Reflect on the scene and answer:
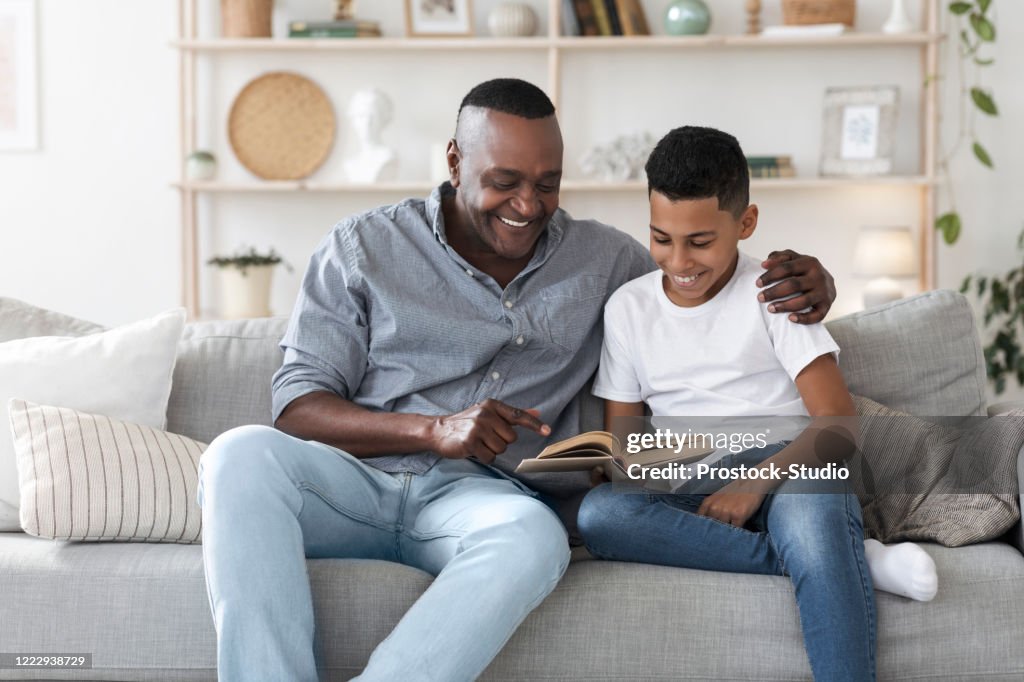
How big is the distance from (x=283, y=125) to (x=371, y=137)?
40cm

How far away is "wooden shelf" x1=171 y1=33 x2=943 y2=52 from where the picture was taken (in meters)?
3.82

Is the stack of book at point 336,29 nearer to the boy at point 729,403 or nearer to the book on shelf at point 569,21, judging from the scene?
the book on shelf at point 569,21

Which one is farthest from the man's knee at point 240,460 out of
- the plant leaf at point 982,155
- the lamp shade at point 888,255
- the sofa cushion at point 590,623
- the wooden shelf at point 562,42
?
the plant leaf at point 982,155

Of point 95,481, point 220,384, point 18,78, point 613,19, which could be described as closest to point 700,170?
point 220,384

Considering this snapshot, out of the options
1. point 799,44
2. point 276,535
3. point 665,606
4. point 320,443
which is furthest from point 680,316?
point 799,44

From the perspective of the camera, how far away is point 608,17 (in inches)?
155

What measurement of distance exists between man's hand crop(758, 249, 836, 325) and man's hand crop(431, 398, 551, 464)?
0.44 metres

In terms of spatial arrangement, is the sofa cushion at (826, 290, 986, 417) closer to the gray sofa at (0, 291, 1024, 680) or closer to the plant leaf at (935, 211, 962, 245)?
the gray sofa at (0, 291, 1024, 680)

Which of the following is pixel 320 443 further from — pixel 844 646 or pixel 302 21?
pixel 302 21

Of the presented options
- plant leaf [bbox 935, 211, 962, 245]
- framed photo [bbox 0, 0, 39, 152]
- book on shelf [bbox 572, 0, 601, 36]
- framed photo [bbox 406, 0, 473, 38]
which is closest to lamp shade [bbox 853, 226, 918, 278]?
plant leaf [bbox 935, 211, 962, 245]

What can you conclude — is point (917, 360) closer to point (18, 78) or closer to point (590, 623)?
point (590, 623)

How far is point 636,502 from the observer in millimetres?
1687

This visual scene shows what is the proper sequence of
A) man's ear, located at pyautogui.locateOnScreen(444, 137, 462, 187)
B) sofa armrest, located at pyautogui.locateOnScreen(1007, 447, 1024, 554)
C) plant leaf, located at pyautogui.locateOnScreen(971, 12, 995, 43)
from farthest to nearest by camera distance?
1. plant leaf, located at pyautogui.locateOnScreen(971, 12, 995, 43)
2. man's ear, located at pyautogui.locateOnScreen(444, 137, 462, 187)
3. sofa armrest, located at pyautogui.locateOnScreen(1007, 447, 1024, 554)

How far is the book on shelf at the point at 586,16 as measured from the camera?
394 centimetres
